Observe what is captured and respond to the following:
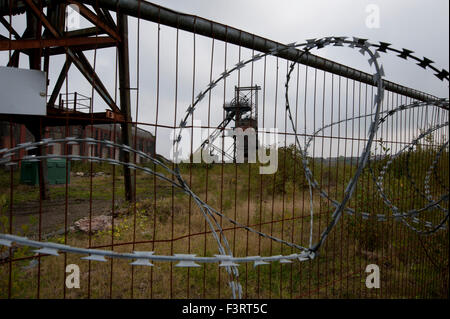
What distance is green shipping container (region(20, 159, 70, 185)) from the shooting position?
10.5 metres

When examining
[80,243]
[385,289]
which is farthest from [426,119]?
[80,243]

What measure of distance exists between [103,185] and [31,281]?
10518mm

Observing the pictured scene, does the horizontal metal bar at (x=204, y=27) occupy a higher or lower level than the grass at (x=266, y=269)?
higher

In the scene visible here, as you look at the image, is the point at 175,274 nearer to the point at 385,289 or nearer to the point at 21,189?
the point at 385,289

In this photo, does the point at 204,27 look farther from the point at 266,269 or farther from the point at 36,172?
the point at 36,172

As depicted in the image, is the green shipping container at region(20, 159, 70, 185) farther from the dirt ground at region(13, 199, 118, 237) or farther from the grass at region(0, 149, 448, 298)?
the grass at region(0, 149, 448, 298)

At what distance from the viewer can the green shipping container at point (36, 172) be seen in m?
10.5

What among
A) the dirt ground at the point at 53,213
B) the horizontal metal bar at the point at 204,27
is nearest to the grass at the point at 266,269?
the dirt ground at the point at 53,213

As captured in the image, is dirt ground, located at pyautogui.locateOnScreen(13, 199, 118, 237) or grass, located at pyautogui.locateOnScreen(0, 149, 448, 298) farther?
dirt ground, located at pyautogui.locateOnScreen(13, 199, 118, 237)

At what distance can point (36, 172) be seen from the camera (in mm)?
10508

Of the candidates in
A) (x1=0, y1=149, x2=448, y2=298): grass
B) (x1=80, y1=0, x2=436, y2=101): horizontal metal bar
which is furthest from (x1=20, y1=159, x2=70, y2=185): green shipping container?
(x1=80, y1=0, x2=436, y2=101): horizontal metal bar

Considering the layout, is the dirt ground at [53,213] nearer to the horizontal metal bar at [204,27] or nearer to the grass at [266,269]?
the grass at [266,269]

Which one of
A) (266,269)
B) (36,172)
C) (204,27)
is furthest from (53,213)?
(204,27)

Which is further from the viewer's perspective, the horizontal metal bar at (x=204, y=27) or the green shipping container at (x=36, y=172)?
the green shipping container at (x=36, y=172)
